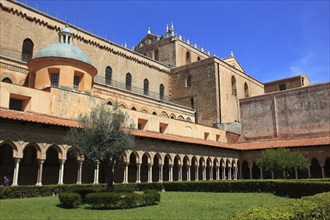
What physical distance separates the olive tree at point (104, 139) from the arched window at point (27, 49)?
51.1 feet

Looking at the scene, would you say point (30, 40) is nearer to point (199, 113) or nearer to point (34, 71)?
point (34, 71)

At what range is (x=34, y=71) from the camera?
26.1 meters

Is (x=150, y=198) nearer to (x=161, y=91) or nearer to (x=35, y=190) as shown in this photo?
(x=35, y=190)

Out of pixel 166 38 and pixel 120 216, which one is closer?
pixel 120 216

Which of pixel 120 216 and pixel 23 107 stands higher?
pixel 23 107

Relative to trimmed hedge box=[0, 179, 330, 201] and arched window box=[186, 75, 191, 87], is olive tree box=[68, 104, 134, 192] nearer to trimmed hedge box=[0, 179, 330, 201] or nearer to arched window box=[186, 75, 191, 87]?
trimmed hedge box=[0, 179, 330, 201]

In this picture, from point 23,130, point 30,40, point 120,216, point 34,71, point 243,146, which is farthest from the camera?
point 243,146

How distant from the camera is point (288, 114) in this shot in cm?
3712

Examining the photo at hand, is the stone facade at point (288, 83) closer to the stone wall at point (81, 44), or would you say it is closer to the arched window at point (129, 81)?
the stone wall at point (81, 44)

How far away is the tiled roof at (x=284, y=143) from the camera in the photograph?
30.6 metres

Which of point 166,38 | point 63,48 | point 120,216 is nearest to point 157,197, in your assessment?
point 120,216

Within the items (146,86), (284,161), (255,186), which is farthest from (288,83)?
(255,186)

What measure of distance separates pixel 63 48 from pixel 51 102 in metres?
4.97

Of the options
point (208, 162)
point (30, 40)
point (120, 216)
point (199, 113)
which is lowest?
point (120, 216)
